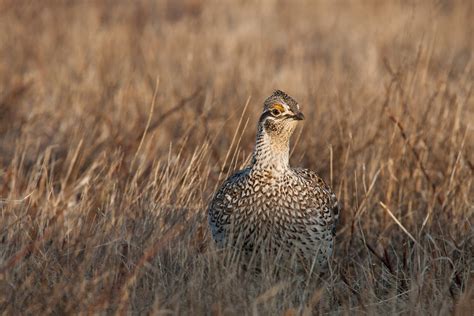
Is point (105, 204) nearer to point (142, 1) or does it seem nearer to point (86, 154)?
point (86, 154)

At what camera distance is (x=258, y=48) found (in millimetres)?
10820

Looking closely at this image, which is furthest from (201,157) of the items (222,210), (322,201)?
(322,201)

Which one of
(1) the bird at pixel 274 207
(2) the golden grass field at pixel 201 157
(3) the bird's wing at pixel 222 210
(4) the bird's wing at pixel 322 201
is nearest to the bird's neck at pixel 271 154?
(1) the bird at pixel 274 207

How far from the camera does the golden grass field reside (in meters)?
4.07

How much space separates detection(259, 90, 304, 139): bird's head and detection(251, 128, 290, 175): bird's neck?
0.09 feet

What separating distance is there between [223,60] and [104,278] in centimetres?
657

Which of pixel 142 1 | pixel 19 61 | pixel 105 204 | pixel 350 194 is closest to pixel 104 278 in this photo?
pixel 105 204

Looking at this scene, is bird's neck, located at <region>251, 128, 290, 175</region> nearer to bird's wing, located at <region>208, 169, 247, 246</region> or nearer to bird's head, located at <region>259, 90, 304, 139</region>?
bird's head, located at <region>259, 90, 304, 139</region>

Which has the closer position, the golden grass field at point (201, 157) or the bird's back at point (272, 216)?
the golden grass field at point (201, 157)

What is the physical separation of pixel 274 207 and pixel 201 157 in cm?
91

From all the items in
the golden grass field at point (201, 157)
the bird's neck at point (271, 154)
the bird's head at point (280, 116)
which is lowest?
the golden grass field at point (201, 157)

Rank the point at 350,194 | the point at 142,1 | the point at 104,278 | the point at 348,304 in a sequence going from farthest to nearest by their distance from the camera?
the point at 142,1, the point at 350,194, the point at 348,304, the point at 104,278

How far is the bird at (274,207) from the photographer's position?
4711mm

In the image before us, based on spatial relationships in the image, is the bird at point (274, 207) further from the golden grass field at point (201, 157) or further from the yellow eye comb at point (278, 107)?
the golden grass field at point (201, 157)
